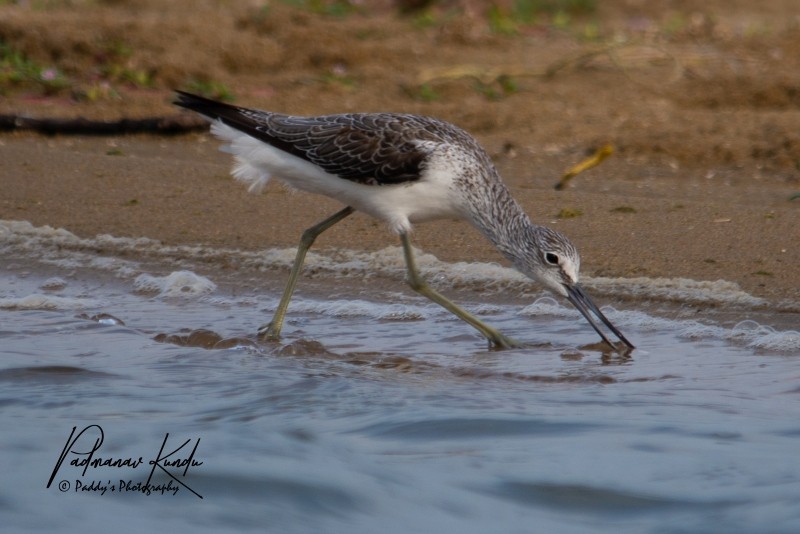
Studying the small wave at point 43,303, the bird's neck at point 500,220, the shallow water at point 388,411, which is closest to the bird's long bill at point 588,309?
the shallow water at point 388,411

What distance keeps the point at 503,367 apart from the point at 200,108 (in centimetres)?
199

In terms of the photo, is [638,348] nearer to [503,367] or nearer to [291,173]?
[503,367]

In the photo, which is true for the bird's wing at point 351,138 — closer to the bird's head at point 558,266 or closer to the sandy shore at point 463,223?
the bird's head at point 558,266

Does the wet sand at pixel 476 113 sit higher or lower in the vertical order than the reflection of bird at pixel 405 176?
higher

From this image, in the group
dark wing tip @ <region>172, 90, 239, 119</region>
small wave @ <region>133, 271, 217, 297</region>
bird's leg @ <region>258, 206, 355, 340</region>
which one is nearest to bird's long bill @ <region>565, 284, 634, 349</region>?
bird's leg @ <region>258, 206, 355, 340</region>

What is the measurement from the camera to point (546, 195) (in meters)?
8.05

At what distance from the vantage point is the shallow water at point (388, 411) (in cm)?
454

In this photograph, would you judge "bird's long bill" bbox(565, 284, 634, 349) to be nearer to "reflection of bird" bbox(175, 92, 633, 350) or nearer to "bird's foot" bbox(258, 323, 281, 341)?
"reflection of bird" bbox(175, 92, 633, 350)

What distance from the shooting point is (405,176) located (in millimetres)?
6027

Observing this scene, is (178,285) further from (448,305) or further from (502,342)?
(502,342)

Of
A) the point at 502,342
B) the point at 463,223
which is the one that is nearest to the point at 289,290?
the point at 502,342

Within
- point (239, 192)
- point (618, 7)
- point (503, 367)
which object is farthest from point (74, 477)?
point (618, 7)

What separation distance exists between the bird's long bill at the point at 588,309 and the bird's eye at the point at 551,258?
0.13m

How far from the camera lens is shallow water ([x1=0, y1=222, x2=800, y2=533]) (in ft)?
14.9
